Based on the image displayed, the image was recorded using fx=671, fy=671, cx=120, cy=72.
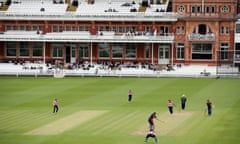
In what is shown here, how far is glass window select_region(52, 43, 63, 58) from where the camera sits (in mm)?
92812

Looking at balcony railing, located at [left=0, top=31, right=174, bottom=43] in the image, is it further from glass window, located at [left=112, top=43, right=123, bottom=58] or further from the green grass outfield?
the green grass outfield

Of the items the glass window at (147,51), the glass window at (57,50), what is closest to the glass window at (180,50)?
the glass window at (147,51)

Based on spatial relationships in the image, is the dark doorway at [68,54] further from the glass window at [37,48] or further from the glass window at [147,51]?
the glass window at [147,51]

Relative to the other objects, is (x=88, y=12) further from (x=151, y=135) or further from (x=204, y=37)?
(x=151, y=135)

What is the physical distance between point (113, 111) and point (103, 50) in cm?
4355

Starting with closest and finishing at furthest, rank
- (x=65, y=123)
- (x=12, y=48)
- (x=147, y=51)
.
Answer: 1. (x=65, y=123)
2. (x=147, y=51)
3. (x=12, y=48)

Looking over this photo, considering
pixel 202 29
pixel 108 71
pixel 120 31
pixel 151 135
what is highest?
pixel 202 29

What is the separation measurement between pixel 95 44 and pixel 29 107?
4153 cm

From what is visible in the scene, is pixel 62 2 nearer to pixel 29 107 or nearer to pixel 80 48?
pixel 80 48

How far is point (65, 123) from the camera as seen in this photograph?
43219 millimetres

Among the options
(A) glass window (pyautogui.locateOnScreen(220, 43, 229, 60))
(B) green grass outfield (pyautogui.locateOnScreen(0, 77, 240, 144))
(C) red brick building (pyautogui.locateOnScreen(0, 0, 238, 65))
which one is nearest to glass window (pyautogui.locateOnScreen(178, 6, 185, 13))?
(C) red brick building (pyautogui.locateOnScreen(0, 0, 238, 65))

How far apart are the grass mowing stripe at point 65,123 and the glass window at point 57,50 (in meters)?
45.4

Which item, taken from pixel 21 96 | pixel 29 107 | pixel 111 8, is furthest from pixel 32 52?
pixel 29 107

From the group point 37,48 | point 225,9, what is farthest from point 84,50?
point 225,9
